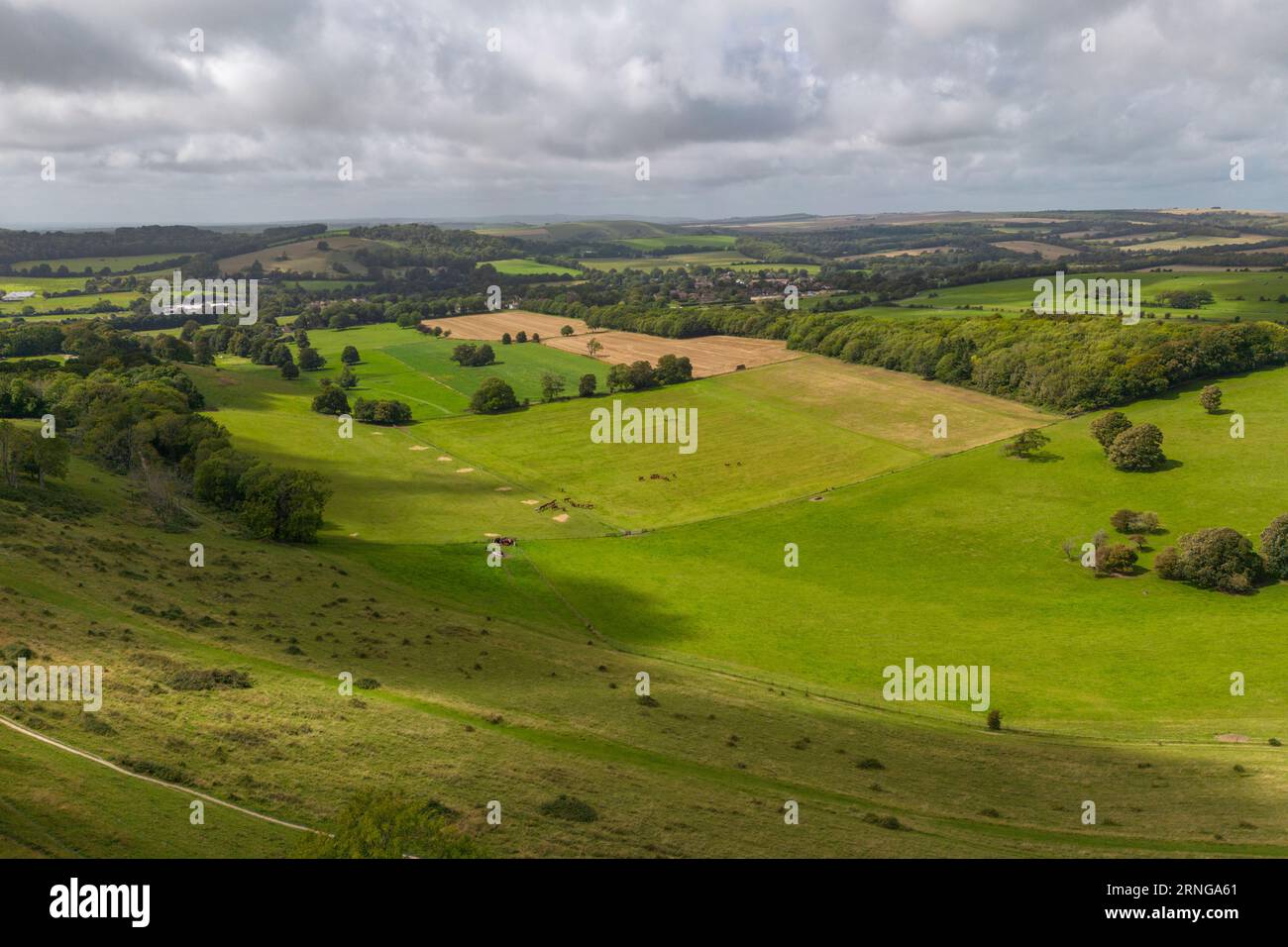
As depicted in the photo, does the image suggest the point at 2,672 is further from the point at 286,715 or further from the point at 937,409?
the point at 937,409

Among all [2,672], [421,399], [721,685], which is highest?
[421,399]

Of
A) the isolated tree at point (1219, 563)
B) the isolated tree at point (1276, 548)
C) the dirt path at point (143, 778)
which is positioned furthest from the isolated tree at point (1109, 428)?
the dirt path at point (143, 778)

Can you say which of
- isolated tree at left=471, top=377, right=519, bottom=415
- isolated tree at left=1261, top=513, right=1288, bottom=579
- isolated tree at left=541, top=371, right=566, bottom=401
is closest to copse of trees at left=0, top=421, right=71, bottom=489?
isolated tree at left=471, top=377, right=519, bottom=415

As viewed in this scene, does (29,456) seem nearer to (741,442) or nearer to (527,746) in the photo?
(527,746)

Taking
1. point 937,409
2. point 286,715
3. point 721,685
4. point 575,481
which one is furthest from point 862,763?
point 937,409

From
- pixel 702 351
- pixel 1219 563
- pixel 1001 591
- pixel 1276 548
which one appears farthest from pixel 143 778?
pixel 702 351
